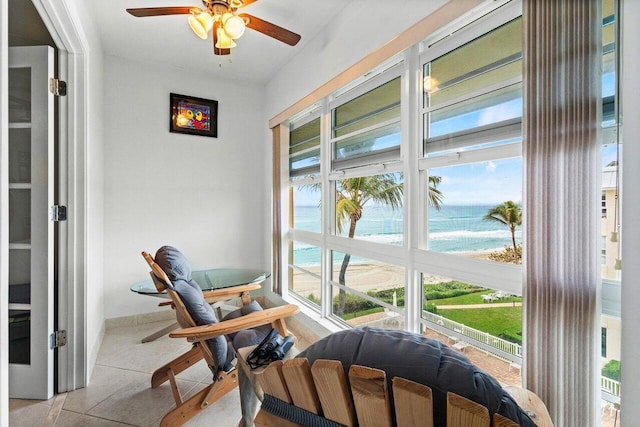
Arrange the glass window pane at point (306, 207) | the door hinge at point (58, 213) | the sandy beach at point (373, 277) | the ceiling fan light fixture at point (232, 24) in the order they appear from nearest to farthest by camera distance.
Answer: the ceiling fan light fixture at point (232, 24) < the door hinge at point (58, 213) < the sandy beach at point (373, 277) < the glass window pane at point (306, 207)

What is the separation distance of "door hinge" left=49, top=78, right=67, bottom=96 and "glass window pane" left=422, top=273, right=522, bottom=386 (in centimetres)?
255

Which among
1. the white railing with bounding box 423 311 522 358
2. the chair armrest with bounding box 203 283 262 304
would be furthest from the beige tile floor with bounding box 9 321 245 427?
the white railing with bounding box 423 311 522 358

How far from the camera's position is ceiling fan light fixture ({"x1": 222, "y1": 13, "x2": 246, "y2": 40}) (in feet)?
5.80

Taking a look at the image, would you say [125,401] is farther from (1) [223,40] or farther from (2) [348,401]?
(1) [223,40]

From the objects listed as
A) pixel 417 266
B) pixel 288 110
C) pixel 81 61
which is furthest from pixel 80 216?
pixel 417 266

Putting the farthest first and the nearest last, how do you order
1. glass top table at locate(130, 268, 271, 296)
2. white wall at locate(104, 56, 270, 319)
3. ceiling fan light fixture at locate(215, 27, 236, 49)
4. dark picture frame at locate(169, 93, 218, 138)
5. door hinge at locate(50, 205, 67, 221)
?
dark picture frame at locate(169, 93, 218, 138), white wall at locate(104, 56, 270, 319), glass top table at locate(130, 268, 271, 296), door hinge at locate(50, 205, 67, 221), ceiling fan light fixture at locate(215, 27, 236, 49)

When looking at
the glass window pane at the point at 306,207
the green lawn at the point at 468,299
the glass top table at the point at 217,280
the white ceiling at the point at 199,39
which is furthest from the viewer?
the glass window pane at the point at 306,207

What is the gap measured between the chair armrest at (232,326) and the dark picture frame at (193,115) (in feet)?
8.08

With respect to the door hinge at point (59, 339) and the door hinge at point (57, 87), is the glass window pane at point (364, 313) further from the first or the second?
the door hinge at point (57, 87)

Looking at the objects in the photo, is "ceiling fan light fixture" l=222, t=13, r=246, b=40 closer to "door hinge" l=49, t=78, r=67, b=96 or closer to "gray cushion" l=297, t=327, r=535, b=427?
"door hinge" l=49, t=78, r=67, b=96

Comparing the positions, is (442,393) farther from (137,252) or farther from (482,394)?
(137,252)

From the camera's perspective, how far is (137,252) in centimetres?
328

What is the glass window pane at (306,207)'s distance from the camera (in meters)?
3.01

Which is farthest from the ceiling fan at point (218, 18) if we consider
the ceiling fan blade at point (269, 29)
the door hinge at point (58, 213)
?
the door hinge at point (58, 213)
